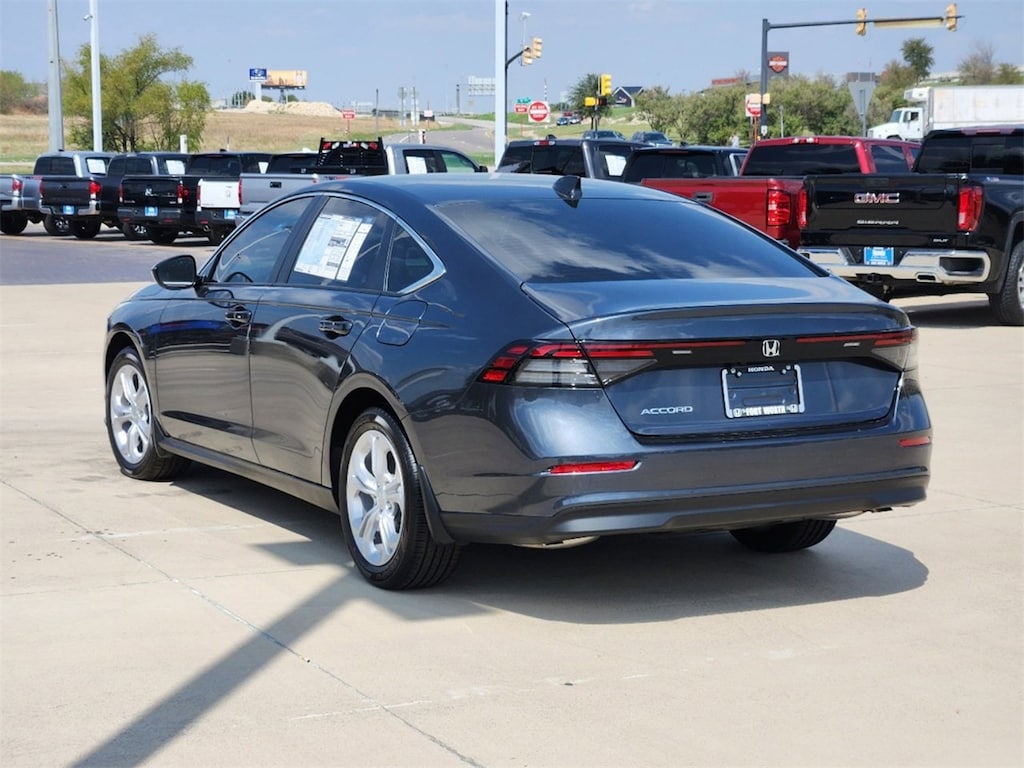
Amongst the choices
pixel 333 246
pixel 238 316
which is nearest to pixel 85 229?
pixel 238 316

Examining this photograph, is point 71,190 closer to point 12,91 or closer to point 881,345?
point 881,345

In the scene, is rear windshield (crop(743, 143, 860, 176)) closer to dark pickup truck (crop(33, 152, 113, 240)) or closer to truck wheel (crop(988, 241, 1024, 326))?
truck wheel (crop(988, 241, 1024, 326))

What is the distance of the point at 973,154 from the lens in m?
18.2

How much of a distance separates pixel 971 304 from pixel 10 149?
3480 inches

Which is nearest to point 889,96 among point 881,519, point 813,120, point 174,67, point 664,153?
point 813,120

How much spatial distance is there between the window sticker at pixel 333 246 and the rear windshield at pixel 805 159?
14.0m

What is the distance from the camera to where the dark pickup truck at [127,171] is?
113 feet

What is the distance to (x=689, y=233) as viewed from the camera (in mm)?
6449

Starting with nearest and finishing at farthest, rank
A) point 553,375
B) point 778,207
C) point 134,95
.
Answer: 1. point 553,375
2. point 778,207
3. point 134,95

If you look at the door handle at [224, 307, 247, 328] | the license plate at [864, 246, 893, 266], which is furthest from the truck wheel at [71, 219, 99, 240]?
the door handle at [224, 307, 247, 328]

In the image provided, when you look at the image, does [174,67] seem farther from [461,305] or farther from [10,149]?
[461,305]

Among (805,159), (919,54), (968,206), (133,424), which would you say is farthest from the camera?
(919,54)

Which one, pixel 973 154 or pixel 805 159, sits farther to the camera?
pixel 805 159

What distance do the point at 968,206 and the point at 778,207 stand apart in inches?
84.5
